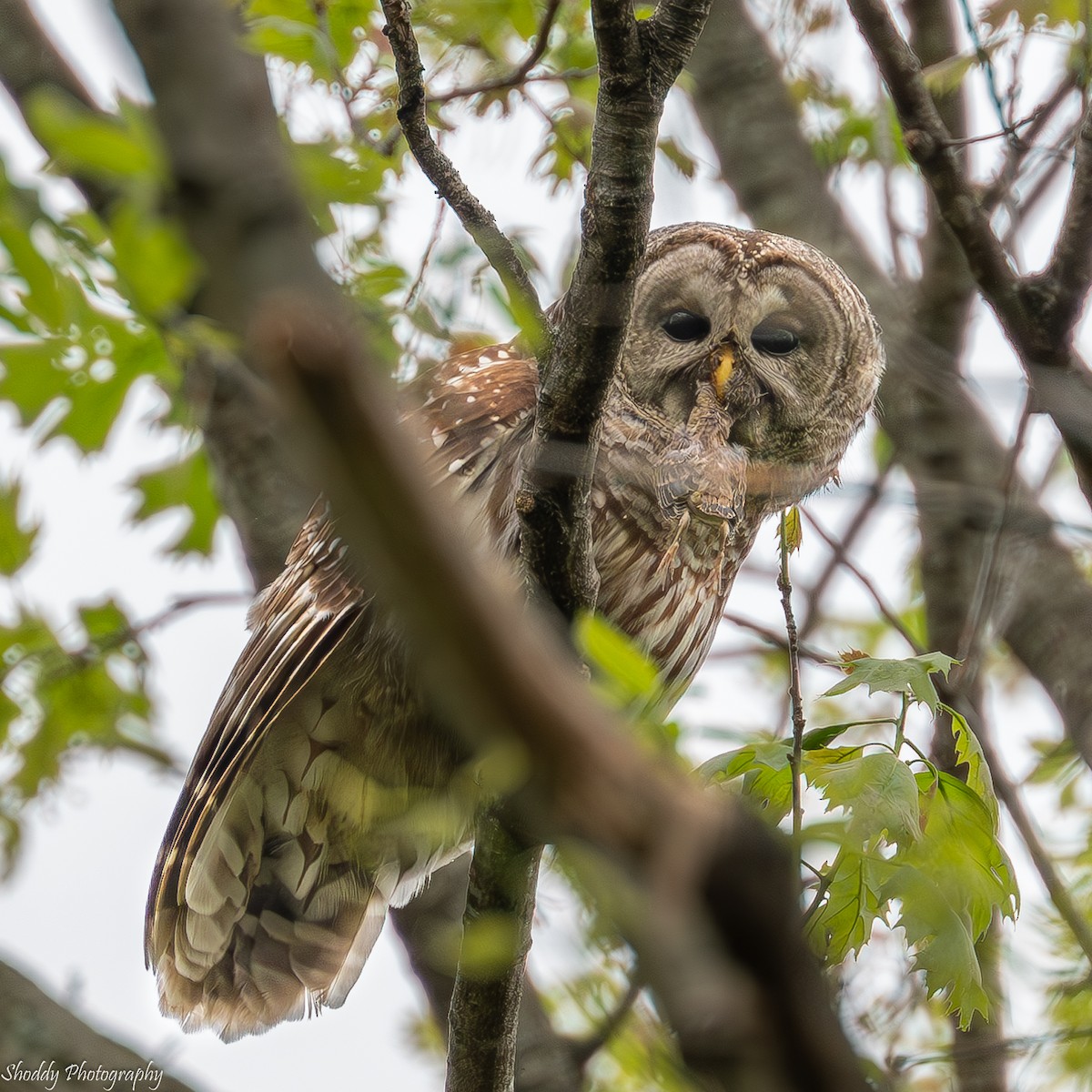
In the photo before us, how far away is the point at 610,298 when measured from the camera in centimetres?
206

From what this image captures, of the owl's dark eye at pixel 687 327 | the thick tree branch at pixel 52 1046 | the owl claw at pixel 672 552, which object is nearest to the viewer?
the thick tree branch at pixel 52 1046

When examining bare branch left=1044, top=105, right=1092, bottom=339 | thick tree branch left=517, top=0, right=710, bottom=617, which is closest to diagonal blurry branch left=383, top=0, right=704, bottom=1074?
thick tree branch left=517, top=0, right=710, bottom=617

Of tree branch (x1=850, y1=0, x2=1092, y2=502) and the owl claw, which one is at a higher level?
tree branch (x1=850, y1=0, x2=1092, y2=502)

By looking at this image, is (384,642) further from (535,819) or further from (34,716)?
(535,819)

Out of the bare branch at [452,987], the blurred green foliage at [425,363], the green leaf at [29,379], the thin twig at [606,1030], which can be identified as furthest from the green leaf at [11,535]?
the thin twig at [606,1030]

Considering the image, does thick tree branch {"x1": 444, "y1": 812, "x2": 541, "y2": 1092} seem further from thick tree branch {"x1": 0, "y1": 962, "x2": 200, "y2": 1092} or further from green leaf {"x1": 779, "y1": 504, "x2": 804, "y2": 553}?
green leaf {"x1": 779, "y1": 504, "x2": 804, "y2": 553}

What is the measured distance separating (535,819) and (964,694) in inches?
132

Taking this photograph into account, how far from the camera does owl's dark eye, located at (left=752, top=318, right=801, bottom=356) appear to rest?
404cm

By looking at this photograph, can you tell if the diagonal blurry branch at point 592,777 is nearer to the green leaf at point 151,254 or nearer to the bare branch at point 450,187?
the green leaf at point 151,254

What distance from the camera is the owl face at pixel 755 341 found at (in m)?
3.87

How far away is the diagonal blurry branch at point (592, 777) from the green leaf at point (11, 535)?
4.17m

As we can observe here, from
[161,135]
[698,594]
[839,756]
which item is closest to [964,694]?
[698,594]

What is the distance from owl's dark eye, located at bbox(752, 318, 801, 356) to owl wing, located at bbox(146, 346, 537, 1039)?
0.79m

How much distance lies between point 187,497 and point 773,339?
83.5 inches
